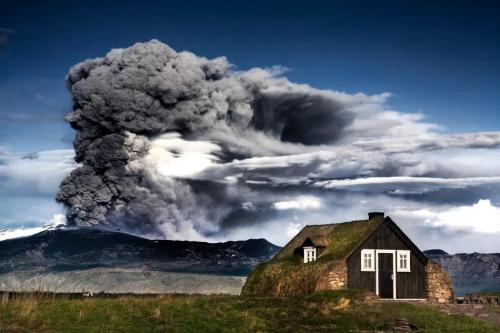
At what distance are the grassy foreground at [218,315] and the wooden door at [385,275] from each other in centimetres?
741

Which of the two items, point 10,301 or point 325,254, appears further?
point 325,254

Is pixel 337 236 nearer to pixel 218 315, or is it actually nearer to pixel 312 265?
pixel 312 265

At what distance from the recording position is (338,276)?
4775 cm


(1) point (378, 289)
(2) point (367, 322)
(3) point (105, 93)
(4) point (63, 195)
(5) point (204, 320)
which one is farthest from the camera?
(4) point (63, 195)

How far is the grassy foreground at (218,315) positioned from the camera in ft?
105

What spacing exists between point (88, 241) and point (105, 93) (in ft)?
261

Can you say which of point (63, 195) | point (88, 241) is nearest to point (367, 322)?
point (63, 195)

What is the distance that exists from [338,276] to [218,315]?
14.0m

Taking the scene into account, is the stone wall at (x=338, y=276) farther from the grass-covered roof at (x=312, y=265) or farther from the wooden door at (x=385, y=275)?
the wooden door at (x=385, y=275)

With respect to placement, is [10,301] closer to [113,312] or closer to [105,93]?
[113,312]

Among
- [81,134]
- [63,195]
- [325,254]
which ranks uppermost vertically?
[81,134]

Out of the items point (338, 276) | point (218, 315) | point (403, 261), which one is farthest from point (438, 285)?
point (218, 315)

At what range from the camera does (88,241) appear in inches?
7426

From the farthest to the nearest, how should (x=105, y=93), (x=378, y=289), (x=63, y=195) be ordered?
1. (x=63, y=195)
2. (x=105, y=93)
3. (x=378, y=289)
